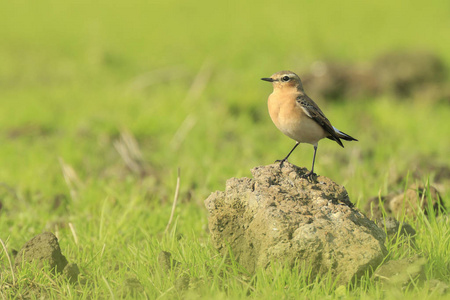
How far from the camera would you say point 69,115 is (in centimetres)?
1110

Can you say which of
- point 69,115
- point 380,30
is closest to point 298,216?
point 69,115

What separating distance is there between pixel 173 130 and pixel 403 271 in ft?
20.9

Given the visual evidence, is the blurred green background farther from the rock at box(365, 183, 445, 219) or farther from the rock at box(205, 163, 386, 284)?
the rock at box(205, 163, 386, 284)

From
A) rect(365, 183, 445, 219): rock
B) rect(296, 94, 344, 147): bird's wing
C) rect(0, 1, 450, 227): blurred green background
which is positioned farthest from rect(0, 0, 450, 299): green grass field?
rect(296, 94, 344, 147): bird's wing

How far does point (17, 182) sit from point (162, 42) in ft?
30.4

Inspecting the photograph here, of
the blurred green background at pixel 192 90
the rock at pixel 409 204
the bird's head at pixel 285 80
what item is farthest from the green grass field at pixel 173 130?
the bird's head at pixel 285 80

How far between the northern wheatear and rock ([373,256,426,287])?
0.85 meters

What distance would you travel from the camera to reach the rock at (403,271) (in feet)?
13.3

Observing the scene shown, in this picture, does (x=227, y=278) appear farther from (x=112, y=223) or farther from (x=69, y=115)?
(x=69, y=115)

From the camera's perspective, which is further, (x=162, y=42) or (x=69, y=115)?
(x=162, y=42)

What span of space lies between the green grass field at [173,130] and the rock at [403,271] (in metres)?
0.07

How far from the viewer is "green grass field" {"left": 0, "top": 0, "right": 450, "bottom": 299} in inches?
182

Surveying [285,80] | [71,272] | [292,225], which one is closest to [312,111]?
[285,80]

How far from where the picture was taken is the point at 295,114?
4793 mm
